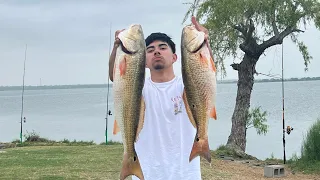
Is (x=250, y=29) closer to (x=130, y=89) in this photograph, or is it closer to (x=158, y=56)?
(x=158, y=56)

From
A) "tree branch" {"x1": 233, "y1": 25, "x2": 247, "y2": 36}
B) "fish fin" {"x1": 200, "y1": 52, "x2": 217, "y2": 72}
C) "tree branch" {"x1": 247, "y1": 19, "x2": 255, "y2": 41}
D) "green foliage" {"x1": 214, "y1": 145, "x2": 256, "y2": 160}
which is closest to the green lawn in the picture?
"green foliage" {"x1": 214, "y1": 145, "x2": 256, "y2": 160}

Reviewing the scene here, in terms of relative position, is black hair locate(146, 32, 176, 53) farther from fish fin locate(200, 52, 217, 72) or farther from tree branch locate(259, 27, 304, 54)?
tree branch locate(259, 27, 304, 54)

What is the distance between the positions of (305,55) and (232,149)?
4024 millimetres

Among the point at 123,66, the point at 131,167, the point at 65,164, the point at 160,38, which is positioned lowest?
the point at 65,164

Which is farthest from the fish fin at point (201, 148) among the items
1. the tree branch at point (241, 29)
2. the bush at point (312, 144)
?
the tree branch at point (241, 29)

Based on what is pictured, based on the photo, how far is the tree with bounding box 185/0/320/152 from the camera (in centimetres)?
1279

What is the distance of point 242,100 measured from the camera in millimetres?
13961

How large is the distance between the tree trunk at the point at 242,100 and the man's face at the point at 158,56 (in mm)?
10872

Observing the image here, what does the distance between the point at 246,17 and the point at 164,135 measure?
417 inches

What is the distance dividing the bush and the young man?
348 inches

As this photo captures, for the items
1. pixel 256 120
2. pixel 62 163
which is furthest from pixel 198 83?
pixel 256 120

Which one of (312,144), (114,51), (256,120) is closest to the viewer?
(114,51)

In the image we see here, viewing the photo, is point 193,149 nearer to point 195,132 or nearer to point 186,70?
point 195,132

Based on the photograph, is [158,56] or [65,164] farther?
[65,164]
